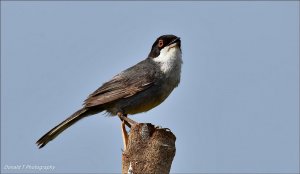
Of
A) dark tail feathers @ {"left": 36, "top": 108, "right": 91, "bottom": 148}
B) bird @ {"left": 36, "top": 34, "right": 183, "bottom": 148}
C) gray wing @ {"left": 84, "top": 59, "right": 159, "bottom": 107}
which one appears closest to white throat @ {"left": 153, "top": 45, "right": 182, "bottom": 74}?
bird @ {"left": 36, "top": 34, "right": 183, "bottom": 148}

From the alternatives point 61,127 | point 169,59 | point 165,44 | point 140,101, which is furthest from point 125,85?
point 61,127

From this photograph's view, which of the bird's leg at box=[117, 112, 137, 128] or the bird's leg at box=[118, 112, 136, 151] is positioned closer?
the bird's leg at box=[118, 112, 136, 151]

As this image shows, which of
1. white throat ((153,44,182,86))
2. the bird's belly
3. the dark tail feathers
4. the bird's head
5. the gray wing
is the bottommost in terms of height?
the dark tail feathers

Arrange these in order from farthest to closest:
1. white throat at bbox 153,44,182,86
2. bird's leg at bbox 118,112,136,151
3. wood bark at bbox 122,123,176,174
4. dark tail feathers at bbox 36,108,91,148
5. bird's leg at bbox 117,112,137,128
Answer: white throat at bbox 153,44,182,86 → dark tail feathers at bbox 36,108,91,148 → bird's leg at bbox 117,112,137,128 → bird's leg at bbox 118,112,136,151 → wood bark at bbox 122,123,176,174

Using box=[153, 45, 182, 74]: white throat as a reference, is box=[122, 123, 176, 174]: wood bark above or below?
below

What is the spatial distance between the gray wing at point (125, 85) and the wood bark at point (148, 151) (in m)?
2.81

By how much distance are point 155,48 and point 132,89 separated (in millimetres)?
1312

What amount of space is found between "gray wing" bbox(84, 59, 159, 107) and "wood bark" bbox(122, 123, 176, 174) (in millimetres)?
2811

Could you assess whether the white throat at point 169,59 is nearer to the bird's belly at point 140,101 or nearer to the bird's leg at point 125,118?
the bird's belly at point 140,101

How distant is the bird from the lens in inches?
389

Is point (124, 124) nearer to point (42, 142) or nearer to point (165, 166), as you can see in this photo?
point (42, 142)

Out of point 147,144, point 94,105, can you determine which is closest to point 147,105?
point 94,105

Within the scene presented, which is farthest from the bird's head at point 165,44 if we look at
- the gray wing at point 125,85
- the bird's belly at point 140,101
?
the bird's belly at point 140,101

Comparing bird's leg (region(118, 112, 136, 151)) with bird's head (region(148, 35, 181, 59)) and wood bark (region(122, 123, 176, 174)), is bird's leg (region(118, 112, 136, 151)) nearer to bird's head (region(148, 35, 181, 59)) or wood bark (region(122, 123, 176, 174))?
wood bark (region(122, 123, 176, 174))
